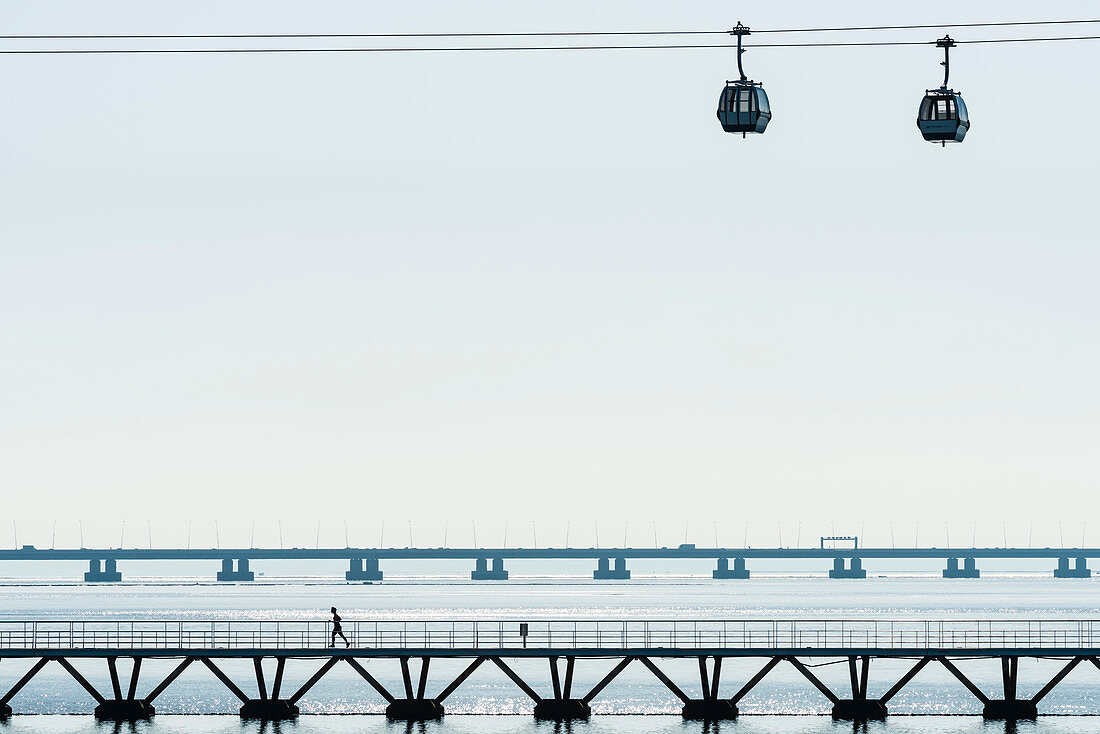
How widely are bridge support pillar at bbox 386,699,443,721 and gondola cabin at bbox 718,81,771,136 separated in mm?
46239

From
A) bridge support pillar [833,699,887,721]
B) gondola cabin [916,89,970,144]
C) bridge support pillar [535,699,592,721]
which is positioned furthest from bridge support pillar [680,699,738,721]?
gondola cabin [916,89,970,144]

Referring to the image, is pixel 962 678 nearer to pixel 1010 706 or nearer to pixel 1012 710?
pixel 1010 706

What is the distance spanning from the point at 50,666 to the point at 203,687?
34.9 meters

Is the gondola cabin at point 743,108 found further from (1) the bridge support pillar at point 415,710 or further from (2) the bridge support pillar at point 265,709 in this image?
(2) the bridge support pillar at point 265,709

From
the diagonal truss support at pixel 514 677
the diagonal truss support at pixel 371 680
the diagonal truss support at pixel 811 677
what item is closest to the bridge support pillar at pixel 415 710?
the diagonal truss support at pixel 371 680

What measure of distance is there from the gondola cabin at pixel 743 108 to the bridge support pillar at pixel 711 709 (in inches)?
1747

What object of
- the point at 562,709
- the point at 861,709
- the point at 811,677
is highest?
the point at 811,677

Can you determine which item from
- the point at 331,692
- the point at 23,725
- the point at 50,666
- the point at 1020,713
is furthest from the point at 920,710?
the point at 50,666

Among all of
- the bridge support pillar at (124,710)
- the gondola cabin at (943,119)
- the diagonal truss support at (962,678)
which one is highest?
the gondola cabin at (943,119)

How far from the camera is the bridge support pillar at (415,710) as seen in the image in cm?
7854

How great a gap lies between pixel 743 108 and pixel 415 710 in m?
47.1

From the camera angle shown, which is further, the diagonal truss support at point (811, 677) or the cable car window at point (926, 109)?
the diagonal truss support at point (811, 677)

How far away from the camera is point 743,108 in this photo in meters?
37.3

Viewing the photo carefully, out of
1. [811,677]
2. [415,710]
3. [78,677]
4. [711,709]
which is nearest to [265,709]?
[415,710]
